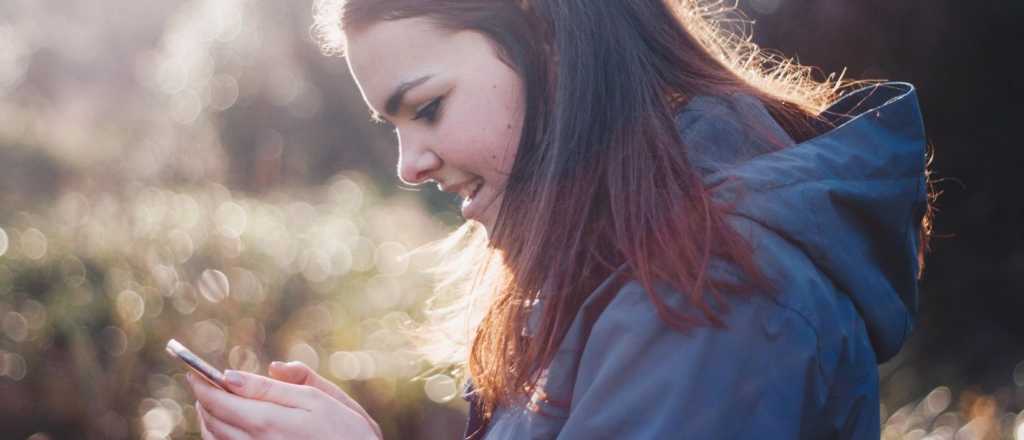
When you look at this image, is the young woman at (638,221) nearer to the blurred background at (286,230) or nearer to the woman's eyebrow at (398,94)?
the woman's eyebrow at (398,94)

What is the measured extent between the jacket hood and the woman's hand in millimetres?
746

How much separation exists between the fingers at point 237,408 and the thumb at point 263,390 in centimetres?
1

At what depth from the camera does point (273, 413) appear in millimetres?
1745

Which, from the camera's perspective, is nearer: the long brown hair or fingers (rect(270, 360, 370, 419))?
the long brown hair

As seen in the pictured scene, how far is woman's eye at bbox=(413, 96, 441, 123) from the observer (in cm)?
182

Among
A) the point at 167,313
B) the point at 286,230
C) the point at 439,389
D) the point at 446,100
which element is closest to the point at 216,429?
the point at 446,100

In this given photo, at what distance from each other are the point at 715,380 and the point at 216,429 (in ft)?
3.15

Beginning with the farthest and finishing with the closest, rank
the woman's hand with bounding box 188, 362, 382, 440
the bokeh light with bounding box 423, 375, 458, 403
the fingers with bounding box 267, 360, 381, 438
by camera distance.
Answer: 1. the bokeh light with bounding box 423, 375, 458, 403
2. the fingers with bounding box 267, 360, 381, 438
3. the woman's hand with bounding box 188, 362, 382, 440

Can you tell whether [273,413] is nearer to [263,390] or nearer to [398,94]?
[263,390]

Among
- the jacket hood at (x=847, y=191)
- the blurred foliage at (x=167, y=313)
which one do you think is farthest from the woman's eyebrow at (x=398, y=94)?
the blurred foliage at (x=167, y=313)

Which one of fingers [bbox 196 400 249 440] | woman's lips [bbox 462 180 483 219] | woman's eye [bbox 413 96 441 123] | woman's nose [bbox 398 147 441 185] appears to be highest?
woman's eye [bbox 413 96 441 123]

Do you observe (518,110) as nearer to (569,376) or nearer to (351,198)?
(569,376)

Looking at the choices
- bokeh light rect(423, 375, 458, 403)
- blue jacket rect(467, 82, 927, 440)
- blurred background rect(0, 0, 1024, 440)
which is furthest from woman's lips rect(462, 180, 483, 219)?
bokeh light rect(423, 375, 458, 403)

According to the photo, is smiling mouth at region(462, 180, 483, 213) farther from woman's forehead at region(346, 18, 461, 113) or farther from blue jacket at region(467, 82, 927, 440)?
blue jacket at region(467, 82, 927, 440)
